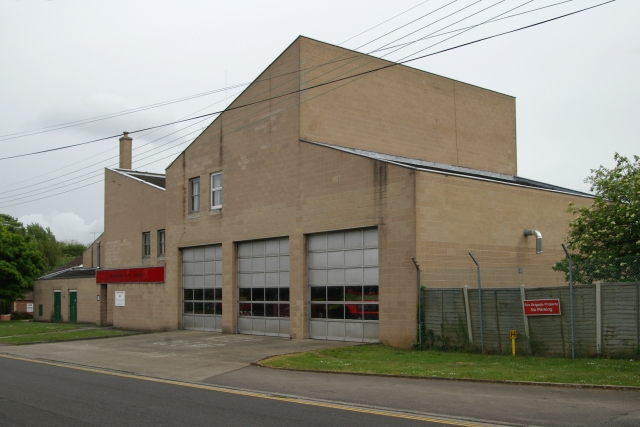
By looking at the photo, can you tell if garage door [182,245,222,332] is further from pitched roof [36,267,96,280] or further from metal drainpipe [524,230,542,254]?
metal drainpipe [524,230,542,254]

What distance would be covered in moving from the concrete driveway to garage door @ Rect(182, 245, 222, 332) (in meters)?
1.15

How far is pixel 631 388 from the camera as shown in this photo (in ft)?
41.2

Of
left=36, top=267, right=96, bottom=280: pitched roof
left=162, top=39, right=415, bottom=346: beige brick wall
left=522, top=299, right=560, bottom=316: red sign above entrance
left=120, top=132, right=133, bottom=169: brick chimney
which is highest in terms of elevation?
left=120, top=132, right=133, bottom=169: brick chimney

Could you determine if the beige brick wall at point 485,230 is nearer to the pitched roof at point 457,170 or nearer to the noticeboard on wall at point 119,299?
the pitched roof at point 457,170

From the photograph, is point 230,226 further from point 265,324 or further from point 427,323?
point 427,323

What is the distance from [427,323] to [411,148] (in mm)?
10417

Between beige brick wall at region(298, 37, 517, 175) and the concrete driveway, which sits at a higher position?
beige brick wall at region(298, 37, 517, 175)

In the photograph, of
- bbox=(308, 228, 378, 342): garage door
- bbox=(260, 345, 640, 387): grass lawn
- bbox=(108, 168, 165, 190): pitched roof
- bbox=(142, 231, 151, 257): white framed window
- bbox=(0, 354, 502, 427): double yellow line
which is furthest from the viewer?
bbox=(108, 168, 165, 190): pitched roof

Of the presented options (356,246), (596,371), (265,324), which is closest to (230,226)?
(265,324)

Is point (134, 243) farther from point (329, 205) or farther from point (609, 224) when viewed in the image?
point (609, 224)

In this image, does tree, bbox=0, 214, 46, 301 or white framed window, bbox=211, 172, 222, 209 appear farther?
tree, bbox=0, 214, 46, 301

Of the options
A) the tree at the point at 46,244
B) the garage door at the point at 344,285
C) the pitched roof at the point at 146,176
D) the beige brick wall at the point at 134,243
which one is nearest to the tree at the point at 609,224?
the garage door at the point at 344,285

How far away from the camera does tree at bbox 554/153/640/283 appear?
19.7 metres

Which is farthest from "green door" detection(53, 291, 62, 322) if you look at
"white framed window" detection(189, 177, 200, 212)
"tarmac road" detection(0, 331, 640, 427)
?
"tarmac road" detection(0, 331, 640, 427)
